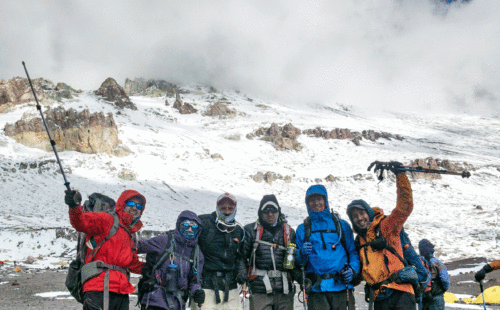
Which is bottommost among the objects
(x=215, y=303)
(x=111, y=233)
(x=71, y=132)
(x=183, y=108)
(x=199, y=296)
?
(x=215, y=303)

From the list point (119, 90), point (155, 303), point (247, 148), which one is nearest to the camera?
point (155, 303)

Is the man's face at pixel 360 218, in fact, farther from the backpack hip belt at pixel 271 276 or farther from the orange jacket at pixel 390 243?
the backpack hip belt at pixel 271 276

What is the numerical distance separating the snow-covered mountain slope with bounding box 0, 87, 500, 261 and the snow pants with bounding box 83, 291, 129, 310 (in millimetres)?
13818

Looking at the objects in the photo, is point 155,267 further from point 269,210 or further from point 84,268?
point 269,210

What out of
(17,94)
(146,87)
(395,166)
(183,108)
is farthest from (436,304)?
(146,87)

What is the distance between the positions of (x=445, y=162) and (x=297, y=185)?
70.5 ft

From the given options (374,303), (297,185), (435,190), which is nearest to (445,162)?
(435,190)

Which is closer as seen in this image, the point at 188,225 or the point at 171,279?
the point at 171,279

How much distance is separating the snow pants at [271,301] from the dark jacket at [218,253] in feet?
1.12

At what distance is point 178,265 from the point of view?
3.88 m

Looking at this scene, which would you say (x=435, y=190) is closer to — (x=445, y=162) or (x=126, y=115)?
(x=445, y=162)

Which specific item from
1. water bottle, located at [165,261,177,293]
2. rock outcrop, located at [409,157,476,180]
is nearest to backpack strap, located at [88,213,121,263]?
water bottle, located at [165,261,177,293]

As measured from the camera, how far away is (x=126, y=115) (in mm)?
51281

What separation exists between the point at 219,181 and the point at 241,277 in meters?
32.2
